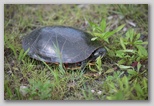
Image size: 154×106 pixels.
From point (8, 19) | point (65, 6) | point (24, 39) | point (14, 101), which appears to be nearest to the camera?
point (14, 101)

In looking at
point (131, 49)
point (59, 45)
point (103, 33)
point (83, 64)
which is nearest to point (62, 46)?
point (59, 45)

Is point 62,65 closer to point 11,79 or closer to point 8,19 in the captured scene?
point 11,79

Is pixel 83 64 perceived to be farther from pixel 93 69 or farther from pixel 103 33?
pixel 103 33

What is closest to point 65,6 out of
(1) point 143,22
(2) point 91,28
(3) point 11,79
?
(2) point 91,28

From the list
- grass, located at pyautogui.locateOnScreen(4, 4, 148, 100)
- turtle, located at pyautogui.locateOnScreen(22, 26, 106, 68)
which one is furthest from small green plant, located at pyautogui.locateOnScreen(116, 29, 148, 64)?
turtle, located at pyautogui.locateOnScreen(22, 26, 106, 68)

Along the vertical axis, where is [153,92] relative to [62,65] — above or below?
below

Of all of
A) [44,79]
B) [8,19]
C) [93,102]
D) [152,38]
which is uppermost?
[8,19]

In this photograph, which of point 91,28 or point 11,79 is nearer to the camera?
point 11,79
